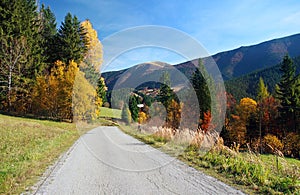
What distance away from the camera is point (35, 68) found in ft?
110

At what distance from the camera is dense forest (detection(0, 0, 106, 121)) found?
2994cm

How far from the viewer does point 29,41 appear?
32.1 m

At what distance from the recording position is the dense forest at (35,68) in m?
29.9

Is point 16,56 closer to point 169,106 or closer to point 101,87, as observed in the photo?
point 101,87

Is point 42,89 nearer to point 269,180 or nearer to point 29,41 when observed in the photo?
point 29,41

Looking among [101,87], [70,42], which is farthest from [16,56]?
[101,87]

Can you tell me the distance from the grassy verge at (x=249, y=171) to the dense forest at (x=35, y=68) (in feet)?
59.4

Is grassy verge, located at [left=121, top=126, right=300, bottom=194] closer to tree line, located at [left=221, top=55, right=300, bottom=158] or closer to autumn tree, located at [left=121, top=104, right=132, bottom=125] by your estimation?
autumn tree, located at [left=121, top=104, right=132, bottom=125]

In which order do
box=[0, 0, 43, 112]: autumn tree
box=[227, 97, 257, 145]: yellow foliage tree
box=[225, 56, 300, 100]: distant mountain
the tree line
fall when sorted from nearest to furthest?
box=[0, 0, 43, 112]: autumn tree, the tree line, box=[227, 97, 257, 145]: yellow foliage tree, box=[225, 56, 300, 100]: distant mountain

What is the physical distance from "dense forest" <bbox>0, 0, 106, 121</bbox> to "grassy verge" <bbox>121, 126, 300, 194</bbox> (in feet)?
59.4

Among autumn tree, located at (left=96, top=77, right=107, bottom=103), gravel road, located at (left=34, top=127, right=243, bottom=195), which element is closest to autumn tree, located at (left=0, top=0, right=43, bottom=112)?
autumn tree, located at (left=96, top=77, right=107, bottom=103)

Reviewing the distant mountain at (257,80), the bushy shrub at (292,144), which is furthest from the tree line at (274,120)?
the distant mountain at (257,80)

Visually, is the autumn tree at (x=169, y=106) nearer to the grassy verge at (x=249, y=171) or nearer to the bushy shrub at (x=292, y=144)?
the grassy verge at (x=249, y=171)

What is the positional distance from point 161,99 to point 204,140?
12.6 m
